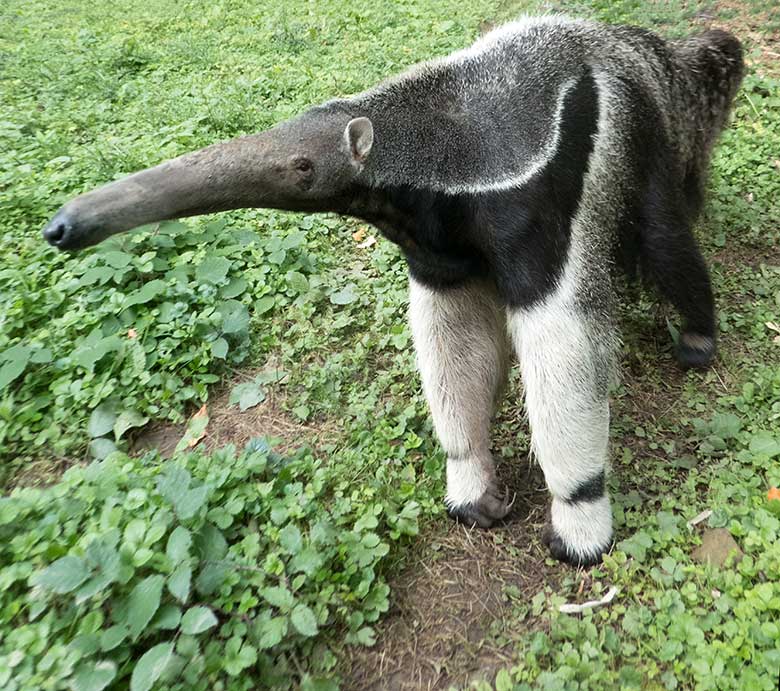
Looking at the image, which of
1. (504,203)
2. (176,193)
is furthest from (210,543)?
(504,203)

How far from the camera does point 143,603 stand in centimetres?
224

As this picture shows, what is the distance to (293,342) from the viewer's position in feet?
13.6

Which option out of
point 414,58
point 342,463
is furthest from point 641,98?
point 414,58

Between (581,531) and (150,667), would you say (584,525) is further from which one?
(150,667)

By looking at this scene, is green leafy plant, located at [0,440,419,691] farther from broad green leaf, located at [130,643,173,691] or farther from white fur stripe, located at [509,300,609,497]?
white fur stripe, located at [509,300,609,497]

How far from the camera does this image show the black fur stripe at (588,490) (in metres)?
2.95

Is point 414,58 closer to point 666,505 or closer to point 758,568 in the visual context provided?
point 666,505

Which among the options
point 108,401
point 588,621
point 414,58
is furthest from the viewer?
point 414,58

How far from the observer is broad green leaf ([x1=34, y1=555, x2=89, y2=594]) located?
2.19 metres

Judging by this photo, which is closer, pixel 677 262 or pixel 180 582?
pixel 180 582

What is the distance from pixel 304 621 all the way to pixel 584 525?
131 cm

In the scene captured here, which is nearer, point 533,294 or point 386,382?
point 533,294

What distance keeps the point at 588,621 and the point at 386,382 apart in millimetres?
1658

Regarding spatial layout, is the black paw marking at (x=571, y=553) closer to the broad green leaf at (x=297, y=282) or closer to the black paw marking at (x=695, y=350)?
the black paw marking at (x=695, y=350)
